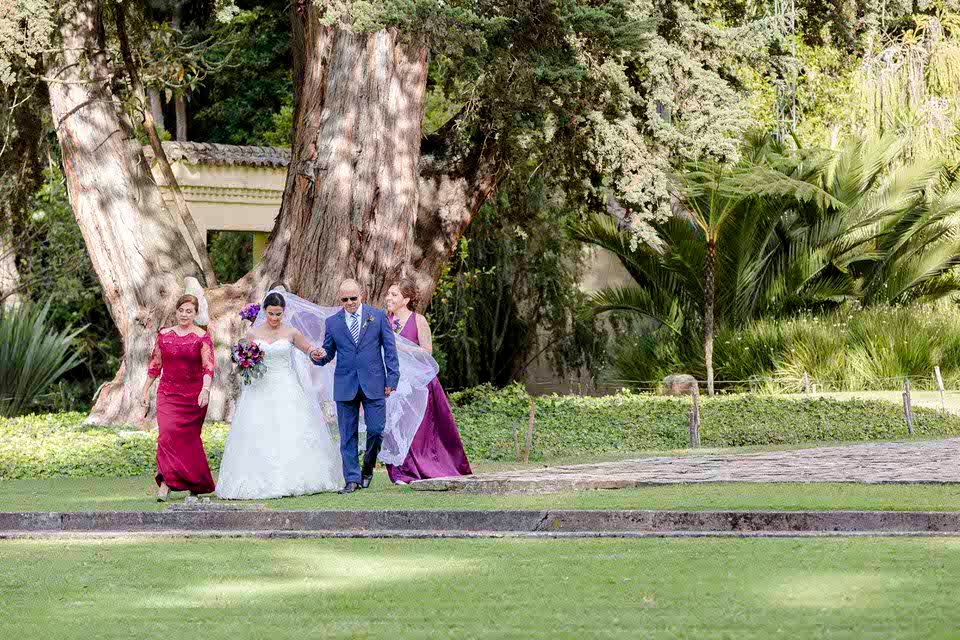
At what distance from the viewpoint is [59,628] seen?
6.31 metres

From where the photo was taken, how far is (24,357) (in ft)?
71.5

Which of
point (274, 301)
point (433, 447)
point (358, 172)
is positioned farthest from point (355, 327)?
point (358, 172)

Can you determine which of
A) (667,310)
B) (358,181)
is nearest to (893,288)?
(667,310)

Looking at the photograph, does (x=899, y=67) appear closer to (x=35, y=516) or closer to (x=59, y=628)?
(x=35, y=516)

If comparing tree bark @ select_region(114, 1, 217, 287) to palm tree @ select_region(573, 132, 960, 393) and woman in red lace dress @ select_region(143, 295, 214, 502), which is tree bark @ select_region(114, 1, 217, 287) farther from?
palm tree @ select_region(573, 132, 960, 393)

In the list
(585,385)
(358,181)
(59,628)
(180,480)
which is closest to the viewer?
(59,628)

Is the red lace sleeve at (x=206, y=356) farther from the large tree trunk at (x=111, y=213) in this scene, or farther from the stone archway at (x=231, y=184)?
the stone archway at (x=231, y=184)

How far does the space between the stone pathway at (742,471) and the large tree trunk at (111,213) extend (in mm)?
7858

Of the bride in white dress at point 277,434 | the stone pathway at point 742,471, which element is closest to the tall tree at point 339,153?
the stone pathway at point 742,471

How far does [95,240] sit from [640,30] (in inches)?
315

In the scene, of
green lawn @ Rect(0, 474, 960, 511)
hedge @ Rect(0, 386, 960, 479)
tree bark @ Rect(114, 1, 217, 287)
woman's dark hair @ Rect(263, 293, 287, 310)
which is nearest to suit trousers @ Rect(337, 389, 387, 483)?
green lawn @ Rect(0, 474, 960, 511)

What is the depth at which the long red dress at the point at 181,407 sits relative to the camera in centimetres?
1163

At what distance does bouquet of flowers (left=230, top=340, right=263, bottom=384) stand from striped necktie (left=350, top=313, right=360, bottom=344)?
31.6 inches

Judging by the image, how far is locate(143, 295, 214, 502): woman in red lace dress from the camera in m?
11.6
